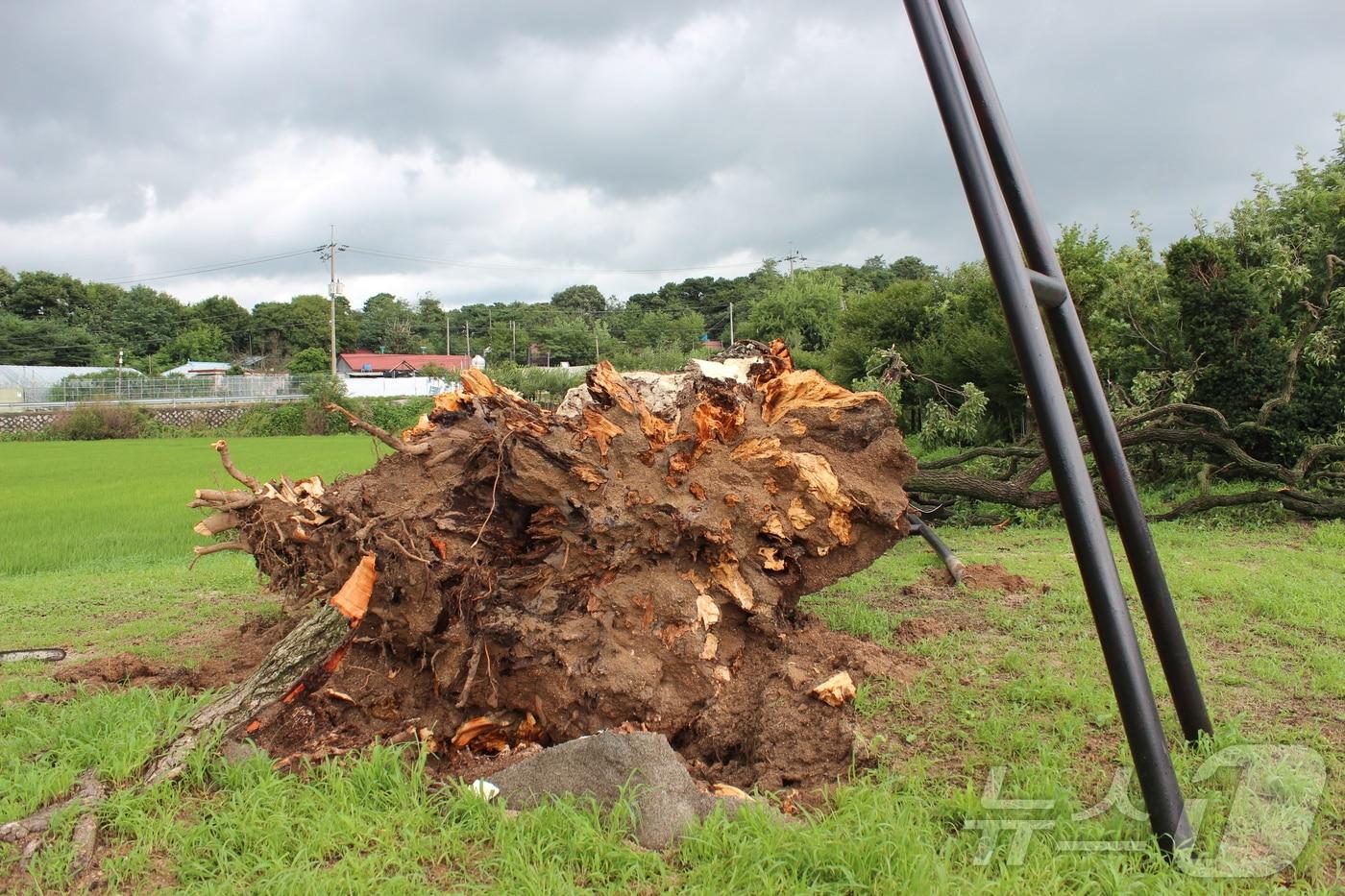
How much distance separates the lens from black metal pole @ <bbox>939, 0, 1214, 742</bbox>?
3152mm

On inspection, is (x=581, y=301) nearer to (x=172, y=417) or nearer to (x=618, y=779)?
(x=172, y=417)

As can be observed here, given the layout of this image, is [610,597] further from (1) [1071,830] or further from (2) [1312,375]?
(2) [1312,375]

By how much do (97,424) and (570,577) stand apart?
129 ft

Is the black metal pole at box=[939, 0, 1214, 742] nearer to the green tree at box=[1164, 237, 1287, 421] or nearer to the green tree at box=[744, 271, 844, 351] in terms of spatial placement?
the green tree at box=[1164, 237, 1287, 421]

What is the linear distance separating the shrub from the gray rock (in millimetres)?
39533

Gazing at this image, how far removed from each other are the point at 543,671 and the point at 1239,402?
10.2 meters

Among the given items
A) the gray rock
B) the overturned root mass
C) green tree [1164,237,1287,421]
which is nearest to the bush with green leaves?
green tree [1164,237,1287,421]

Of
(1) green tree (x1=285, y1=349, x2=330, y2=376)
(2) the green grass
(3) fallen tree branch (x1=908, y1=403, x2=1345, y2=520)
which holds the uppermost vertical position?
(1) green tree (x1=285, y1=349, x2=330, y2=376)

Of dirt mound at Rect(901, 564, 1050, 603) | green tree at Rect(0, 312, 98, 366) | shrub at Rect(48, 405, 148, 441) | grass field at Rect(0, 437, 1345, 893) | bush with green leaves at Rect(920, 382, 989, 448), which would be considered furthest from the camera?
green tree at Rect(0, 312, 98, 366)

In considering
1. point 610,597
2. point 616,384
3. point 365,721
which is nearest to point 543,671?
point 610,597

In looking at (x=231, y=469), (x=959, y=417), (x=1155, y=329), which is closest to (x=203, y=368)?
(x=959, y=417)

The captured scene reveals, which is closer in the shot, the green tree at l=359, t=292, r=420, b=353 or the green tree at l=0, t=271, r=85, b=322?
the green tree at l=0, t=271, r=85, b=322

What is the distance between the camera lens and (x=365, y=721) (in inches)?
147

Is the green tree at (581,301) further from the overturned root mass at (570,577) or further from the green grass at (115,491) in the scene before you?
the overturned root mass at (570,577)
